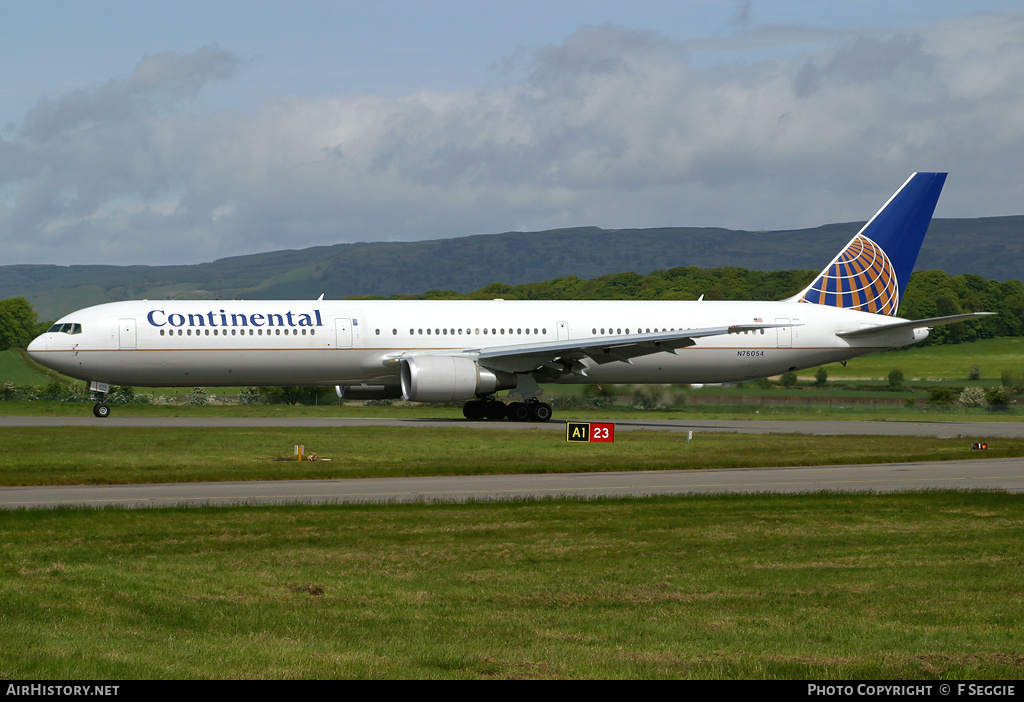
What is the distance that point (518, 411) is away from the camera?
41.6 meters

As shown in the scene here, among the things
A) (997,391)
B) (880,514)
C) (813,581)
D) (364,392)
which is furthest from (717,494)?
Result: (997,391)

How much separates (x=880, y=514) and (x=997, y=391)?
45.2 m

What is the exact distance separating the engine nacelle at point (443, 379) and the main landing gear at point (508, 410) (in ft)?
7.45

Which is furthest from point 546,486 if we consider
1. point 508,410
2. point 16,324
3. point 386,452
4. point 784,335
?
point 16,324

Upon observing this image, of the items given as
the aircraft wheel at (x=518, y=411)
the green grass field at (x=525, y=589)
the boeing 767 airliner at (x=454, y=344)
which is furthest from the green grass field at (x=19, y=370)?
the green grass field at (x=525, y=589)

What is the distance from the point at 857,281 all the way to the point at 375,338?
21.5 meters

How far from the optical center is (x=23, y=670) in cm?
817

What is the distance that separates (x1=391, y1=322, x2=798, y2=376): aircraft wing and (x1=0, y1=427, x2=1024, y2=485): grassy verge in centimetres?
484

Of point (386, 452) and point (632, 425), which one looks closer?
point (386, 452)

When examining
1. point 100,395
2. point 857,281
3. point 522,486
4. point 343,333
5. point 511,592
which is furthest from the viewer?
point 857,281

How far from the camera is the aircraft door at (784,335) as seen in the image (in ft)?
148

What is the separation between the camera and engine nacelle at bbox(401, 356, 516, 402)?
1492 inches

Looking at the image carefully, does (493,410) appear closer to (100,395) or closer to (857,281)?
(100,395)

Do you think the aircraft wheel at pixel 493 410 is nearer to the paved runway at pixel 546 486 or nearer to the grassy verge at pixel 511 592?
the paved runway at pixel 546 486
